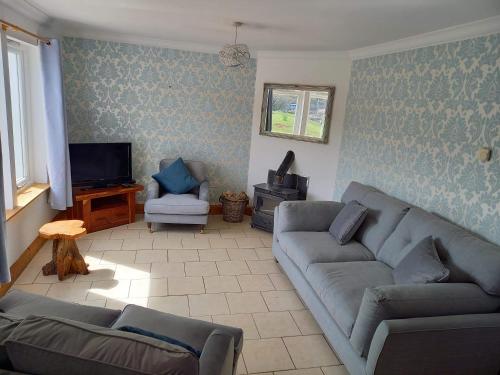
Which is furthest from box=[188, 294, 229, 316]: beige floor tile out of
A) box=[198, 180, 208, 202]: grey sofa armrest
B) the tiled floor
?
box=[198, 180, 208, 202]: grey sofa armrest

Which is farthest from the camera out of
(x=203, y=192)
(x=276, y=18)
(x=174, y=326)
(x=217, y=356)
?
(x=203, y=192)

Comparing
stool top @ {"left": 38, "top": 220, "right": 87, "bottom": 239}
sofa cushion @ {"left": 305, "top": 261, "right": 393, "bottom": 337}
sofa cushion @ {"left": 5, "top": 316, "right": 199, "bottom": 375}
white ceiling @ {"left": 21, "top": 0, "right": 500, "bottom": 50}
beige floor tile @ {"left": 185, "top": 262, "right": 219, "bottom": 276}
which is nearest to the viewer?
sofa cushion @ {"left": 5, "top": 316, "right": 199, "bottom": 375}

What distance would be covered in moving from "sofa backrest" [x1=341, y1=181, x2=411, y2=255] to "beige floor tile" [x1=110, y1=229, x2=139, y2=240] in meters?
2.53

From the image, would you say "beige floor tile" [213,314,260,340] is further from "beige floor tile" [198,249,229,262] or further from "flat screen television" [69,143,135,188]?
"flat screen television" [69,143,135,188]

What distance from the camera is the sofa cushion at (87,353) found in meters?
1.10

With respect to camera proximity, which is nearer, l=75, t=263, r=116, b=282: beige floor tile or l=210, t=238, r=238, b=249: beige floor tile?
l=75, t=263, r=116, b=282: beige floor tile

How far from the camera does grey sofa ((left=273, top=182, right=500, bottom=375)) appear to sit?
6.13 ft

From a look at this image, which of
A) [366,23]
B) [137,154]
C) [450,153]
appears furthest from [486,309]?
[137,154]

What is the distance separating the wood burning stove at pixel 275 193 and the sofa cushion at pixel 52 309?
2.82 metres

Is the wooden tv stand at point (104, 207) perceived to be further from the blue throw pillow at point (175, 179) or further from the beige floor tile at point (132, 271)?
the beige floor tile at point (132, 271)

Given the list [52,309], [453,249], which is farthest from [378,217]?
[52,309]

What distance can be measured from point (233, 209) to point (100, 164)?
178cm

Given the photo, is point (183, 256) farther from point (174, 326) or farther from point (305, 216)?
point (174, 326)

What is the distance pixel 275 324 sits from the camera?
9.01 feet
